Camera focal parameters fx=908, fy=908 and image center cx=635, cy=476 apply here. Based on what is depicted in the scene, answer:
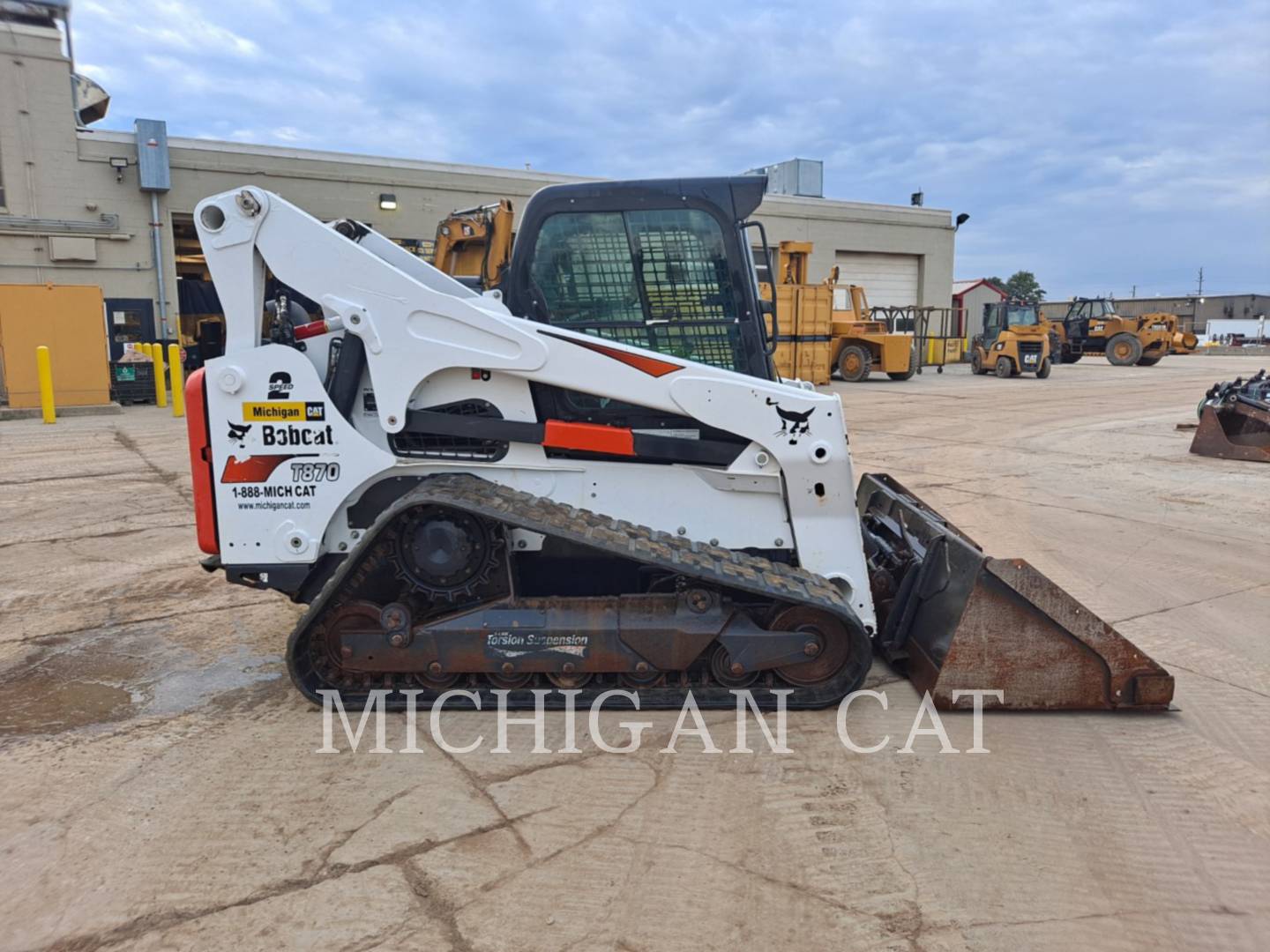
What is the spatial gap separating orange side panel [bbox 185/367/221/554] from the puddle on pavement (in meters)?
0.67

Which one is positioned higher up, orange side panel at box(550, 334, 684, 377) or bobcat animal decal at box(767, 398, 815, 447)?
orange side panel at box(550, 334, 684, 377)

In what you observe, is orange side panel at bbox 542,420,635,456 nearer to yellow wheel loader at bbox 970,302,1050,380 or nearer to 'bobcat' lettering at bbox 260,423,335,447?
'bobcat' lettering at bbox 260,423,335,447

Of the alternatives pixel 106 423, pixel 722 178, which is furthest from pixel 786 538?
pixel 106 423

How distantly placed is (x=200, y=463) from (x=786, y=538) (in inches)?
103

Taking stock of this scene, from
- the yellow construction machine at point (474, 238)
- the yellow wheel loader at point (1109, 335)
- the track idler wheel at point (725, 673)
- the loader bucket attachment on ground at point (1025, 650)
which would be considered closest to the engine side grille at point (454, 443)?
the track idler wheel at point (725, 673)

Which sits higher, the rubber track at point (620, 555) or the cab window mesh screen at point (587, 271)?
the cab window mesh screen at point (587, 271)

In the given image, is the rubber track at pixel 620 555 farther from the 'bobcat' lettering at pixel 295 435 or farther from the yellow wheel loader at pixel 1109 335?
the yellow wheel loader at pixel 1109 335

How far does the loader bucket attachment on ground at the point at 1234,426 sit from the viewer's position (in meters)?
10.7

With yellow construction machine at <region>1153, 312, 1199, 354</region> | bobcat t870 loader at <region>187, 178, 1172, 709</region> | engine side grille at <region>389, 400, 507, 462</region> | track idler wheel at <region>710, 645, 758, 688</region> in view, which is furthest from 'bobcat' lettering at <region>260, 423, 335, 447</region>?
yellow construction machine at <region>1153, 312, 1199, 354</region>

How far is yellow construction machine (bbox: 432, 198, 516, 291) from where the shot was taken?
420 inches

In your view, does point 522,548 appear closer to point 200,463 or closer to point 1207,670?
point 200,463

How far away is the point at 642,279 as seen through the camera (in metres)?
4.22

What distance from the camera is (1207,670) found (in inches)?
171

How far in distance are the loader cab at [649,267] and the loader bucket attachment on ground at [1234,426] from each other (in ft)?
30.5
